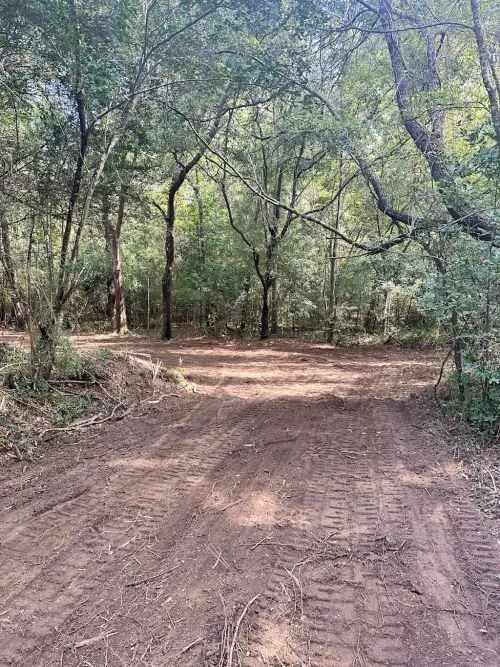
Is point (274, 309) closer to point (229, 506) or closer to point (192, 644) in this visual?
point (229, 506)

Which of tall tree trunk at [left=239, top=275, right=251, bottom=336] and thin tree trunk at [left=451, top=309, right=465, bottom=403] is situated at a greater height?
tall tree trunk at [left=239, top=275, right=251, bottom=336]

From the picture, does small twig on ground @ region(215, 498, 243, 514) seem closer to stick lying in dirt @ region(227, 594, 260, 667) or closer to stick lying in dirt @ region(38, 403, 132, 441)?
stick lying in dirt @ region(227, 594, 260, 667)

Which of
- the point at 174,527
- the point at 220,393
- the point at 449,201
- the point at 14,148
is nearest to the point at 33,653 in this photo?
the point at 174,527

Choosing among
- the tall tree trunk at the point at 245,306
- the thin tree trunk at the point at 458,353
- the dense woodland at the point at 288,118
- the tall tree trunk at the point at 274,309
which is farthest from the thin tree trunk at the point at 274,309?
the thin tree trunk at the point at 458,353

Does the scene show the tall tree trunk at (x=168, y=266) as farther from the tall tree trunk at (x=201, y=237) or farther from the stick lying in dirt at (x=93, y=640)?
the stick lying in dirt at (x=93, y=640)

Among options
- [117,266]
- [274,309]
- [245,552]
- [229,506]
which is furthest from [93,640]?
[274,309]

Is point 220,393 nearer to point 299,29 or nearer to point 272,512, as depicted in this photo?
point 272,512

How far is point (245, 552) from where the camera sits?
2.47 m

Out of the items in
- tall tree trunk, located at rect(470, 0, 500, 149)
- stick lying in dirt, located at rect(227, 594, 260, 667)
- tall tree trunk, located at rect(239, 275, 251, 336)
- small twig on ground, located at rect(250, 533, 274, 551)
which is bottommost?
stick lying in dirt, located at rect(227, 594, 260, 667)

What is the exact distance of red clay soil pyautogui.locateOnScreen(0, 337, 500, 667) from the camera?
1.82 meters

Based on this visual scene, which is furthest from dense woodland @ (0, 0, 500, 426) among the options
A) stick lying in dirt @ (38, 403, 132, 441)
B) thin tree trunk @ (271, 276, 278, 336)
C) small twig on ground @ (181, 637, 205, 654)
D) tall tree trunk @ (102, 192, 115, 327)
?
thin tree trunk @ (271, 276, 278, 336)

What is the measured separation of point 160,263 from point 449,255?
1457 cm

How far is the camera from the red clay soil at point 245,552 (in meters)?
1.82

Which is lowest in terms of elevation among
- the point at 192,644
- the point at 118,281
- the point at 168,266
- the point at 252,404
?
the point at 192,644
